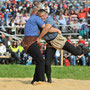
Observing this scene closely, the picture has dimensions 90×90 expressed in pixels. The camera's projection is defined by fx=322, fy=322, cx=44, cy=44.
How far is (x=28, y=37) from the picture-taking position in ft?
26.5

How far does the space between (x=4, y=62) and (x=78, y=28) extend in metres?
4.67

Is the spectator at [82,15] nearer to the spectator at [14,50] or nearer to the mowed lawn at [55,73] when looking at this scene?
the spectator at [14,50]

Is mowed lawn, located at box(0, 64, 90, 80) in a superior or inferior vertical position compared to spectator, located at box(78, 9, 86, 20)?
inferior

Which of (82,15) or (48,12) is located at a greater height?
(48,12)

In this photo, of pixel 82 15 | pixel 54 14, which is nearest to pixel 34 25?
pixel 54 14

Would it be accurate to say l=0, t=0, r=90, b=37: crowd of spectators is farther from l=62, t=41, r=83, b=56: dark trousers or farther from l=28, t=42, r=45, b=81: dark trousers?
l=28, t=42, r=45, b=81: dark trousers

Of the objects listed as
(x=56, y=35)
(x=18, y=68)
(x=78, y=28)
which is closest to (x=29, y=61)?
(x=18, y=68)

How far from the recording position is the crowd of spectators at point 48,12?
1623cm

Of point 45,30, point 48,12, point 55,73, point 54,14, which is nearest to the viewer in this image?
point 45,30

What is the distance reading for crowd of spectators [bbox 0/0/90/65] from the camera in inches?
639

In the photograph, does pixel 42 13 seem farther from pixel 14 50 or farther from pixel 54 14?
pixel 54 14

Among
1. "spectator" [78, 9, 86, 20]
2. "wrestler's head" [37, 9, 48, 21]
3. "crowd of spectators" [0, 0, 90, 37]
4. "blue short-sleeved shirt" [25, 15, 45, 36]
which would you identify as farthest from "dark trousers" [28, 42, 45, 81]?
"spectator" [78, 9, 86, 20]

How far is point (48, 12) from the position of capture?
65.1 ft

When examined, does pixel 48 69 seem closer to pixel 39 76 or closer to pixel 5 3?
pixel 39 76
